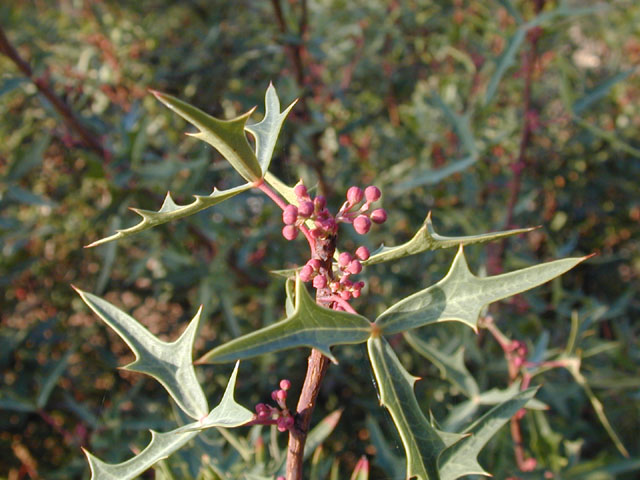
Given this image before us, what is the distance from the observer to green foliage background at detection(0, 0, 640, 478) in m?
1.72

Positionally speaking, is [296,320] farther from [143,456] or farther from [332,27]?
[332,27]

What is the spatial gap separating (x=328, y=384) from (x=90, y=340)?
921 millimetres

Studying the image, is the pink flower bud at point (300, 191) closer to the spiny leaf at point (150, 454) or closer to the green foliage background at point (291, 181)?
the spiny leaf at point (150, 454)

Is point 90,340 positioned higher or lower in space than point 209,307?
lower

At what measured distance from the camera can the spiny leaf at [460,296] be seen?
606mm

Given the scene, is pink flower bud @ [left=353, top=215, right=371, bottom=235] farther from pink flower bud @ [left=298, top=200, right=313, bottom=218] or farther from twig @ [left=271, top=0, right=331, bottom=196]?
twig @ [left=271, top=0, right=331, bottom=196]

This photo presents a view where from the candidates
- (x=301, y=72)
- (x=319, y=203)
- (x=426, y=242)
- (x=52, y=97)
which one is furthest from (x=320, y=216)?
(x=301, y=72)

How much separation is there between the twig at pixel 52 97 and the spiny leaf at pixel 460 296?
4.29 ft

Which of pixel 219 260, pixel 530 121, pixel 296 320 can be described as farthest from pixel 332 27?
pixel 296 320

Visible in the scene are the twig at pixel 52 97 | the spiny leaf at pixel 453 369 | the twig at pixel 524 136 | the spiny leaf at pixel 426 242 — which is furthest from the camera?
the twig at pixel 524 136

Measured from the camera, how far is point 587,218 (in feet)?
8.36

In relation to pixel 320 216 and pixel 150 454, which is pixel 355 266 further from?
pixel 150 454

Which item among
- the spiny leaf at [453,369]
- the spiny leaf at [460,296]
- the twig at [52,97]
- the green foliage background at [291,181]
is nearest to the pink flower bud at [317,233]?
the spiny leaf at [460,296]

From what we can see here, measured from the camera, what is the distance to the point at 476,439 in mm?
830
